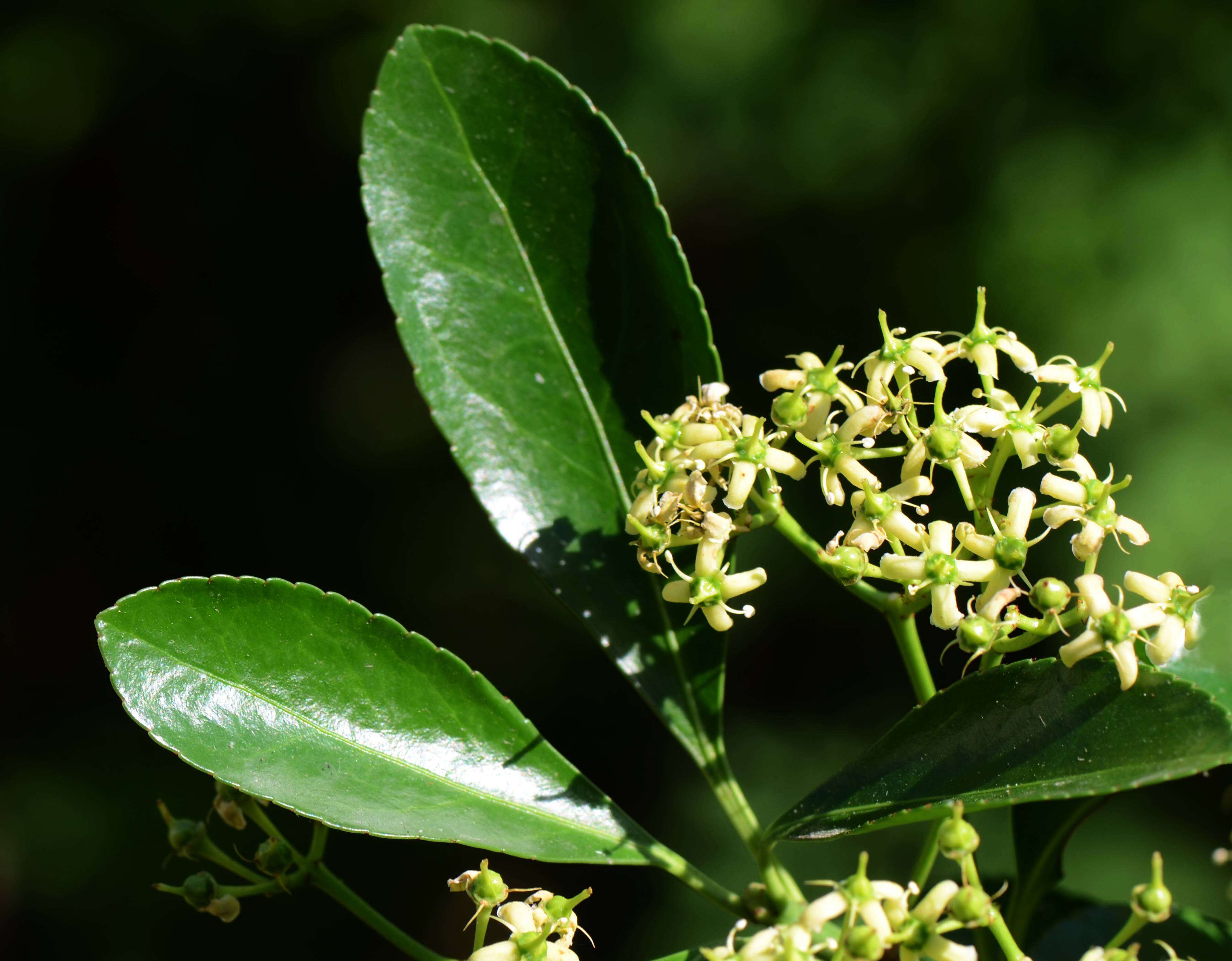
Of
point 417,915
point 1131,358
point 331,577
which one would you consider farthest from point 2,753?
point 1131,358

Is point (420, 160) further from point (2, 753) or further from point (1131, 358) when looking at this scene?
point (2, 753)

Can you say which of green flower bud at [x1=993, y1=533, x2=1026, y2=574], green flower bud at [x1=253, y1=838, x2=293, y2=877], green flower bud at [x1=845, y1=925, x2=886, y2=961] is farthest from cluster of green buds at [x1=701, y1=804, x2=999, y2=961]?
green flower bud at [x1=253, y1=838, x2=293, y2=877]

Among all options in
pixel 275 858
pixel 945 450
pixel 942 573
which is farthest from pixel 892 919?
pixel 275 858

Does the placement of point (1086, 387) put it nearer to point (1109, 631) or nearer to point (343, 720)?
point (1109, 631)

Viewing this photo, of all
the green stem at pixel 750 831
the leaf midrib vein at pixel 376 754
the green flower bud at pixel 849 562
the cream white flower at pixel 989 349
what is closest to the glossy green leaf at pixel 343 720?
the leaf midrib vein at pixel 376 754

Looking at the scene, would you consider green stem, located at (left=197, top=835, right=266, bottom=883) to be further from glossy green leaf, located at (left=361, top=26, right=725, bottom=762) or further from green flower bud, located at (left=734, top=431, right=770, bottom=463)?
green flower bud, located at (left=734, top=431, right=770, bottom=463)

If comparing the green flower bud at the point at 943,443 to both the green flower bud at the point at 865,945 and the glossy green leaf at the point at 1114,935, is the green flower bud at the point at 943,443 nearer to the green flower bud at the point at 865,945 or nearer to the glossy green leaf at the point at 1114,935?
the green flower bud at the point at 865,945

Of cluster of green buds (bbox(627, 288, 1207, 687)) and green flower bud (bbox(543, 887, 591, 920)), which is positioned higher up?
cluster of green buds (bbox(627, 288, 1207, 687))
